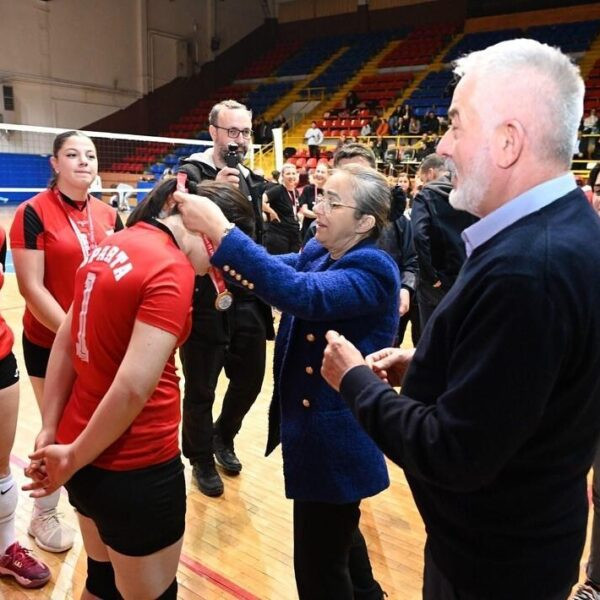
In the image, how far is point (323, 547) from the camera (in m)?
1.79

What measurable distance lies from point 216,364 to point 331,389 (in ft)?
4.79

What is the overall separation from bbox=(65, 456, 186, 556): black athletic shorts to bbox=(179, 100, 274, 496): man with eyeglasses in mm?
1499

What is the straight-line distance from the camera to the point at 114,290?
4.51 feet

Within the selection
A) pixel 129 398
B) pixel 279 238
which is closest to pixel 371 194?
pixel 129 398

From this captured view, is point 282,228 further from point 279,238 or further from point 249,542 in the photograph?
point 249,542

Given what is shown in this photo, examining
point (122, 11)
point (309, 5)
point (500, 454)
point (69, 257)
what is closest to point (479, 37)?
point (309, 5)

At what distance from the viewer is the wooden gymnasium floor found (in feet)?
8.04

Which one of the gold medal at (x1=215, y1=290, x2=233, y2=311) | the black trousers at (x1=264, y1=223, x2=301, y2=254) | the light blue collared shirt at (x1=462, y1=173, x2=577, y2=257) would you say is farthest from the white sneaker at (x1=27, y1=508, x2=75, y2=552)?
the black trousers at (x1=264, y1=223, x2=301, y2=254)

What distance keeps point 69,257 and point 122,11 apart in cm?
1979

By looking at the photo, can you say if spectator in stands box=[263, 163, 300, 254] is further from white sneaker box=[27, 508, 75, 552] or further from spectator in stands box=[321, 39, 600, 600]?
spectator in stands box=[321, 39, 600, 600]

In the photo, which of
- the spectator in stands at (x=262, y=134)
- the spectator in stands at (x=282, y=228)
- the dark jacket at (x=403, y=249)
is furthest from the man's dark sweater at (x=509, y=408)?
the spectator in stands at (x=262, y=134)

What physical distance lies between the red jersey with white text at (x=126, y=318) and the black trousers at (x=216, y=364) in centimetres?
143

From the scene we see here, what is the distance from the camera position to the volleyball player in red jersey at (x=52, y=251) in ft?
8.43

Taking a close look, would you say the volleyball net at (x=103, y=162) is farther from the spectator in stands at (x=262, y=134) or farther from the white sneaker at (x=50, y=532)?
the white sneaker at (x=50, y=532)
